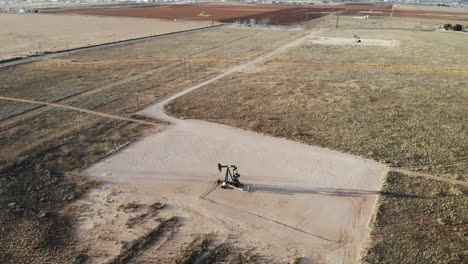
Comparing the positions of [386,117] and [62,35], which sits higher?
[62,35]

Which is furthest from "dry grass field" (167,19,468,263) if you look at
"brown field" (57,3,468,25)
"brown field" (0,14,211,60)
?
"brown field" (57,3,468,25)

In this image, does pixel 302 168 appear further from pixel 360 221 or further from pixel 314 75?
pixel 314 75

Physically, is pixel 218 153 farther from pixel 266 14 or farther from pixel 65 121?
pixel 266 14

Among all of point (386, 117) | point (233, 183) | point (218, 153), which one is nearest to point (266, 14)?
point (386, 117)

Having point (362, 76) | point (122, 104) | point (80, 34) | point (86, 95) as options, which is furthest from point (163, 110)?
point (80, 34)

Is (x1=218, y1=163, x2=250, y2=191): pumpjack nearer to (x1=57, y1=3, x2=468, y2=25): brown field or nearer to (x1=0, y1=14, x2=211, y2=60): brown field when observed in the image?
(x1=0, y1=14, x2=211, y2=60): brown field

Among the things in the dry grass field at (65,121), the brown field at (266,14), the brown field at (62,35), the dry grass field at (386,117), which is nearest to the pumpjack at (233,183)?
the dry grass field at (386,117)
